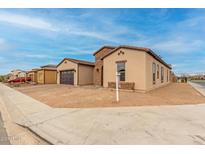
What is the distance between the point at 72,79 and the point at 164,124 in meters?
18.5

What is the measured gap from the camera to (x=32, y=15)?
7.93 metres

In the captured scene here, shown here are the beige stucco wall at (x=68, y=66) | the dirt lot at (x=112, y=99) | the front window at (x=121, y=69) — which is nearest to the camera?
the dirt lot at (x=112, y=99)

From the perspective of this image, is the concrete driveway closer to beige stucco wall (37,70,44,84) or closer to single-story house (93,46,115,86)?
single-story house (93,46,115,86)

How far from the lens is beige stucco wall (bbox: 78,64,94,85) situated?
21.7 m

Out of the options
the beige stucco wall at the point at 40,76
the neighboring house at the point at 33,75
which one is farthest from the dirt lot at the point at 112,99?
the neighboring house at the point at 33,75

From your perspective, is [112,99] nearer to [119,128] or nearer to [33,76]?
[119,128]

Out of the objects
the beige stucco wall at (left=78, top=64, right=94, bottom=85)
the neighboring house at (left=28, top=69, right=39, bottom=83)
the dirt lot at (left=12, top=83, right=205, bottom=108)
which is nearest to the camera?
the dirt lot at (left=12, top=83, right=205, bottom=108)

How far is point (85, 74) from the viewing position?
2248 cm

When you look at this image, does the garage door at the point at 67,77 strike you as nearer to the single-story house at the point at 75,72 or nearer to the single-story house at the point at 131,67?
the single-story house at the point at 75,72

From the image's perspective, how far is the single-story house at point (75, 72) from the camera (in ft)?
70.4

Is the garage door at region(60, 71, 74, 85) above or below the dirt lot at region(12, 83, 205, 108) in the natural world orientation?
above

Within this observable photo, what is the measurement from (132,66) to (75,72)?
10020mm

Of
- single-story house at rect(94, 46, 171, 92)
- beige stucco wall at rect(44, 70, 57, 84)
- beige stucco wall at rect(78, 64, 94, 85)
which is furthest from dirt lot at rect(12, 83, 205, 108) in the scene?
beige stucco wall at rect(44, 70, 57, 84)
